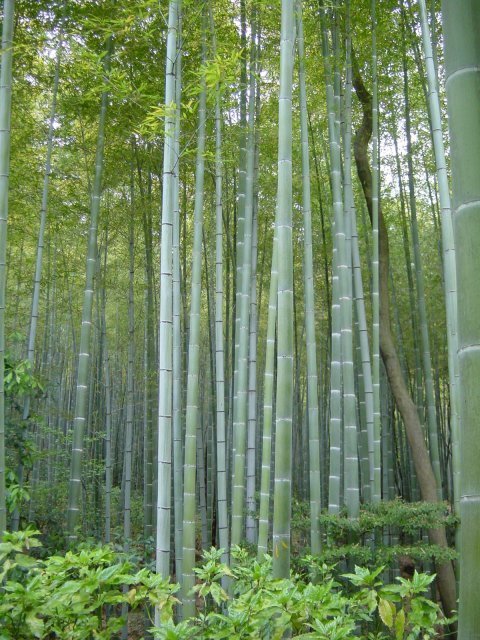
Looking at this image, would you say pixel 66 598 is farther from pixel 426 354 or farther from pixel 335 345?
pixel 426 354

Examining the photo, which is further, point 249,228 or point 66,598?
point 249,228

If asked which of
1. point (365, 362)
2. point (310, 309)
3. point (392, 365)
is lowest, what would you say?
point (365, 362)

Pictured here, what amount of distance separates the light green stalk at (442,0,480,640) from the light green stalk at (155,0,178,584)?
1627 mm

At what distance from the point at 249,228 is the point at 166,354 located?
1660 millimetres

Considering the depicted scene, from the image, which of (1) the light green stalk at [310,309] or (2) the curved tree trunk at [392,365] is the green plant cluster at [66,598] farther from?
(2) the curved tree trunk at [392,365]

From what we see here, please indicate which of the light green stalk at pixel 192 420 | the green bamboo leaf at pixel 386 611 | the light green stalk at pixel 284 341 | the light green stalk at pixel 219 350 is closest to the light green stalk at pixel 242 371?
the light green stalk at pixel 219 350

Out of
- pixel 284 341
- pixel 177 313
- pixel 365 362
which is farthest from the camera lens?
pixel 365 362

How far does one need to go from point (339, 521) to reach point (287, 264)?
2.13m

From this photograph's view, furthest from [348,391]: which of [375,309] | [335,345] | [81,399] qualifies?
[81,399]

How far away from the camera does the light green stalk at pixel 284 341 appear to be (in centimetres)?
222

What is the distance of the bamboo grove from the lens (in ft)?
7.72

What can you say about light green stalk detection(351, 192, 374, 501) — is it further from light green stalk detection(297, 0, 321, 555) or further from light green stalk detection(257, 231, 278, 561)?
light green stalk detection(257, 231, 278, 561)

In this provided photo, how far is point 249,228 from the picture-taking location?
14.0 ft

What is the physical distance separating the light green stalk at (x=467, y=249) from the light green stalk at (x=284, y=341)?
968mm
